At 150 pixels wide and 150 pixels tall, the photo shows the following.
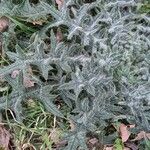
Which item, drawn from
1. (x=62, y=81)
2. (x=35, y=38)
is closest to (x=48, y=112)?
(x=62, y=81)

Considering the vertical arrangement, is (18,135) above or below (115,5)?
below

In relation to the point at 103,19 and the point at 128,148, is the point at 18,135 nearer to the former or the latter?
the point at 128,148

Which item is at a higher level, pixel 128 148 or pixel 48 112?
pixel 48 112

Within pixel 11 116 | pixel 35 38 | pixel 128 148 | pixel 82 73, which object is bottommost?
pixel 128 148

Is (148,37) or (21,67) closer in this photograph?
(21,67)

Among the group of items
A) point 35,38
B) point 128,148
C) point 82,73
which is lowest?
point 128,148

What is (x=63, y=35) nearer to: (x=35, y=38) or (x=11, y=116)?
(x=35, y=38)

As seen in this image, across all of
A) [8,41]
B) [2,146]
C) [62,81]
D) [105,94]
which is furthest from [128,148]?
[8,41]

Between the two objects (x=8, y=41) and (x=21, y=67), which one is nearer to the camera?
(x=21, y=67)

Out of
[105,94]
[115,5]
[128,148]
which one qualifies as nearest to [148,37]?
[115,5]
